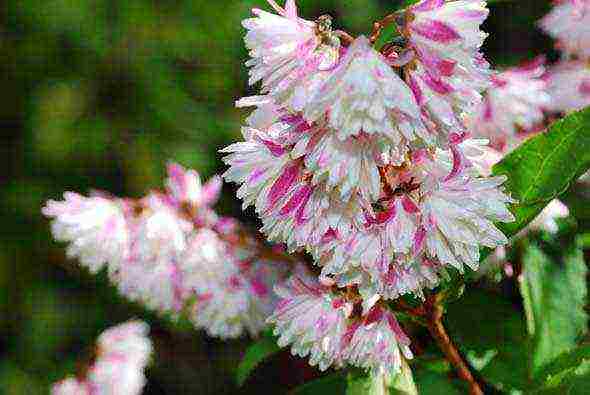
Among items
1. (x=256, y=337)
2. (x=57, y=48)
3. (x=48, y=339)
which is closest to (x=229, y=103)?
(x=57, y=48)

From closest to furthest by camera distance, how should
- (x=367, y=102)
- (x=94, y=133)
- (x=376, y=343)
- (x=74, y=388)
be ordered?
(x=367, y=102) < (x=376, y=343) < (x=74, y=388) < (x=94, y=133)

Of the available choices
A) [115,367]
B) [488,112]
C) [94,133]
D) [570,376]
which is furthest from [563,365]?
[94,133]

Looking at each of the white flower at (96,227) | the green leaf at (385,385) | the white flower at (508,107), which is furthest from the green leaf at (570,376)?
the white flower at (96,227)

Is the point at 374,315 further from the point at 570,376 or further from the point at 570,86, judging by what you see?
the point at 570,86

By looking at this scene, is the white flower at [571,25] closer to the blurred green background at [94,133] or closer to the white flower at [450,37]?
the white flower at [450,37]

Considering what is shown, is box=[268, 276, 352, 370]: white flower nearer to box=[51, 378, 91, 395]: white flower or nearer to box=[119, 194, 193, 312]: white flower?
box=[119, 194, 193, 312]: white flower

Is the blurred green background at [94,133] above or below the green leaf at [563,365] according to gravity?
below

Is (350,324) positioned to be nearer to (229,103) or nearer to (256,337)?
(256,337)
